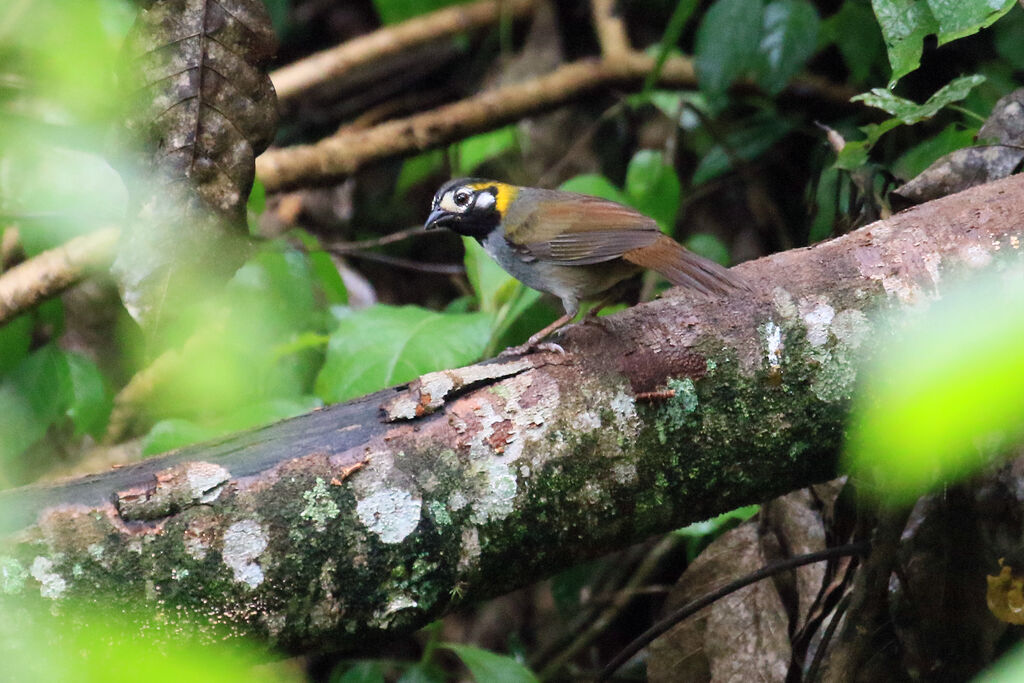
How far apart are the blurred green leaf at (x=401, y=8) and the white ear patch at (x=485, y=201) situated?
2630 millimetres

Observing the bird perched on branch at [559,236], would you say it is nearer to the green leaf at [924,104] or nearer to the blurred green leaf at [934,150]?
the green leaf at [924,104]

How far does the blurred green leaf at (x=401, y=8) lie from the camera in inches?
206

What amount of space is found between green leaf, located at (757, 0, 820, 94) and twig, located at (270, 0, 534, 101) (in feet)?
6.71

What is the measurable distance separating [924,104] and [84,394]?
2.91 meters

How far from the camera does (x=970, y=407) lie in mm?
649

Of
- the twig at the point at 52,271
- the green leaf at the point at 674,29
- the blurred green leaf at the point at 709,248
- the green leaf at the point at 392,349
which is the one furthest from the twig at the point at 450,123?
the green leaf at the point at 392,349

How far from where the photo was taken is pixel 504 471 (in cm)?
183

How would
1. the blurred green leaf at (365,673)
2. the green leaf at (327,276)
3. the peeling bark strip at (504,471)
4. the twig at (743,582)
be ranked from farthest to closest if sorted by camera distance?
the green leaf at (327,276) < the blurred green leaf at (365,673) < the twig at (743,582) < the peeling bark strip at (504,471)

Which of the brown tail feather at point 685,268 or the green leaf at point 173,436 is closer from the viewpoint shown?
the brown tail feather at point 685,268

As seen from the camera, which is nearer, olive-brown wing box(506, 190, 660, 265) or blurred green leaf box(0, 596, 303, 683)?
blurred green leaf box(0, 596, 303, 683)

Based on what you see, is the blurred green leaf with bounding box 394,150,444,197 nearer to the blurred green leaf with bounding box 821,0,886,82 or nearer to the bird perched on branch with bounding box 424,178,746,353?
the bird perched on branch with bounding box 424,178,746,353

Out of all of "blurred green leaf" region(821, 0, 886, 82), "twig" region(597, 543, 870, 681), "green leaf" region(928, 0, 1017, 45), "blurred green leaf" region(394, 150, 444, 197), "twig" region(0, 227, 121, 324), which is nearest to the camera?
"green leaf" region(928, 0, 1017, 45)

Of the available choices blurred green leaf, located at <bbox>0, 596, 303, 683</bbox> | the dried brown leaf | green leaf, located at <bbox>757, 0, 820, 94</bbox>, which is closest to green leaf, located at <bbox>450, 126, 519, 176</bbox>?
green leaf, located at <bbox>757, 0, 820, 94</bbox>

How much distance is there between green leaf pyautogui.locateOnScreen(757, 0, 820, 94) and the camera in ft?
12.8
